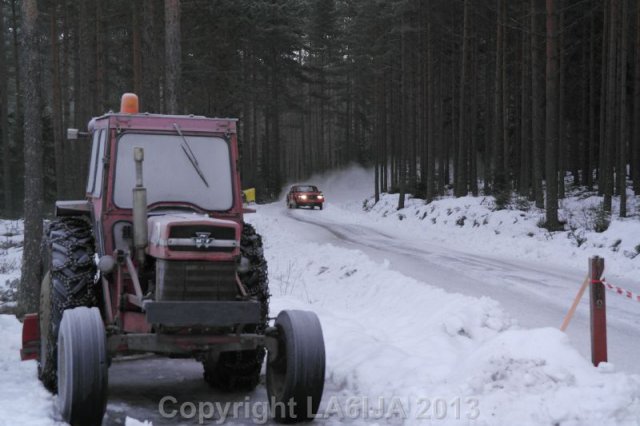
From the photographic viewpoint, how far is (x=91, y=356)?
527 cm

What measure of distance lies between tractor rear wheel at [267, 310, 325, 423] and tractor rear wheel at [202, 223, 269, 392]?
645mm

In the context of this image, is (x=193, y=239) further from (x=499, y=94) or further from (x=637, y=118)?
(x=637, y=118)

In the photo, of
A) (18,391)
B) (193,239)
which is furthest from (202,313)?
(18,391)

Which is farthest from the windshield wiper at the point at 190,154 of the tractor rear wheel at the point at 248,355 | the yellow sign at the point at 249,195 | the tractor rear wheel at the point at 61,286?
the tractor rear wheel at the point at 61,286

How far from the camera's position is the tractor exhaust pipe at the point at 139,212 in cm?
566

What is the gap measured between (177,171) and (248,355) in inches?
80.9

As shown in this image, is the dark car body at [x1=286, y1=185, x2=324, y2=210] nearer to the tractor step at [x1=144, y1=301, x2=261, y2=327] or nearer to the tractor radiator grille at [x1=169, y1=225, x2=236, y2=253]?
the tractor radiator grille at [x1=169, y1=225, x2=236, y2=253]

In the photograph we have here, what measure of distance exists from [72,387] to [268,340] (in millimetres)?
1699

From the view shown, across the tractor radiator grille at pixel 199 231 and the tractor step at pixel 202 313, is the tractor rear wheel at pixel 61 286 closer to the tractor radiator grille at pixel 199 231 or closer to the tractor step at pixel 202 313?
the tractor step at pixel 202 313

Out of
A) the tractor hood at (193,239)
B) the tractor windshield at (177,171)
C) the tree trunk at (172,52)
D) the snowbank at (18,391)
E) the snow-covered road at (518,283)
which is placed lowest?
the snow-covered road at (518,283)

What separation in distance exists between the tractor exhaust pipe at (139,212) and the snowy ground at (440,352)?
63.2 inches

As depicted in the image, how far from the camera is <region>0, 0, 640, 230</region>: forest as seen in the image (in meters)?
22.1

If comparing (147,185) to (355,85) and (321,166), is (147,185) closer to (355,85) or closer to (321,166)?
(355,85)

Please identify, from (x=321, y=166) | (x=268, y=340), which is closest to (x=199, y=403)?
(x=268, y=340)
